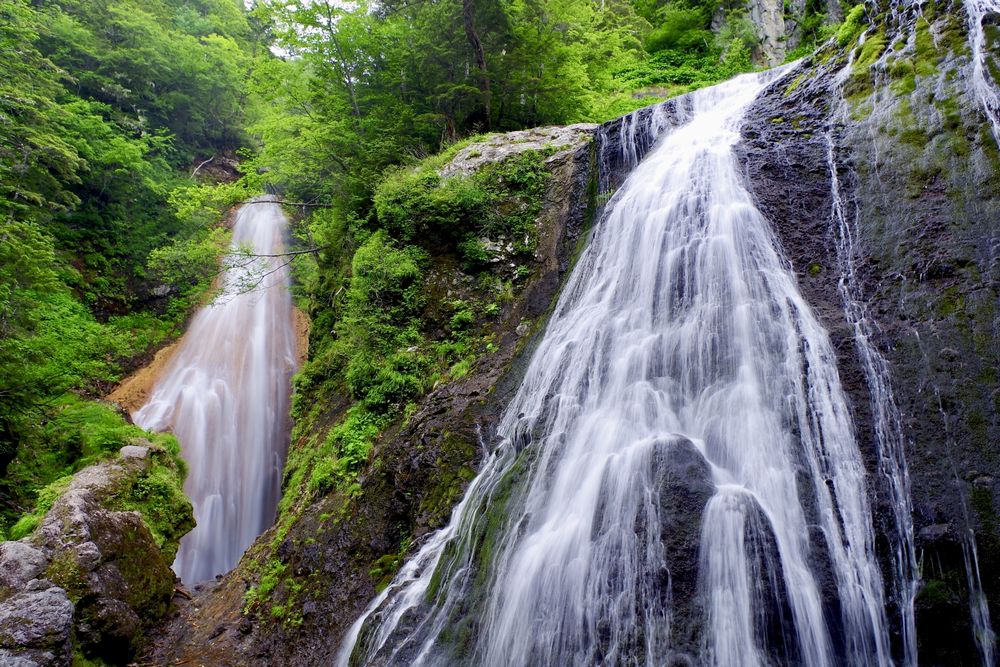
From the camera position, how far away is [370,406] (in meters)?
7.83

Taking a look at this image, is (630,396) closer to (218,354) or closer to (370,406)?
(370,406)

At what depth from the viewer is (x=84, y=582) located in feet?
18.7

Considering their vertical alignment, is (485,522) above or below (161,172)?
below

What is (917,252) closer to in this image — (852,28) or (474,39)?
(852,28)

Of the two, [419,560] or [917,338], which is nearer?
[917,338]

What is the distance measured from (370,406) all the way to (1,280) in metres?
5.84

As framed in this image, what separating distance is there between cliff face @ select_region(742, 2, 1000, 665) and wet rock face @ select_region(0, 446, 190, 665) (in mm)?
7469

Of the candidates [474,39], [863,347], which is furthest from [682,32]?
[863,347]

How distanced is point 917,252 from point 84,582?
31.9ft

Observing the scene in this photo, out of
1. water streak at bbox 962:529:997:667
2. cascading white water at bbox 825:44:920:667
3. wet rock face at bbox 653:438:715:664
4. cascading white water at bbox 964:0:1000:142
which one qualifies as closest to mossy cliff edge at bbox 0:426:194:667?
wet rock face at bbox 653:438:715:664

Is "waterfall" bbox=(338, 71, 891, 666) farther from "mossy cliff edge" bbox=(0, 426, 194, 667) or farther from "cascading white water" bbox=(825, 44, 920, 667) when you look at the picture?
"mossy cliff edge" bbox=(0, 426, 194, 667)

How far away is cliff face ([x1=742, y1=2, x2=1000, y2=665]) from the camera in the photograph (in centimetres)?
321

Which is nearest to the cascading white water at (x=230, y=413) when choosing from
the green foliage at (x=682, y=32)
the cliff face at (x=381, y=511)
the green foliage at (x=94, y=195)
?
the green foliage at (x=94, y=195)

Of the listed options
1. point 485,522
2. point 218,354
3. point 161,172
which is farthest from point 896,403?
point 161,172
